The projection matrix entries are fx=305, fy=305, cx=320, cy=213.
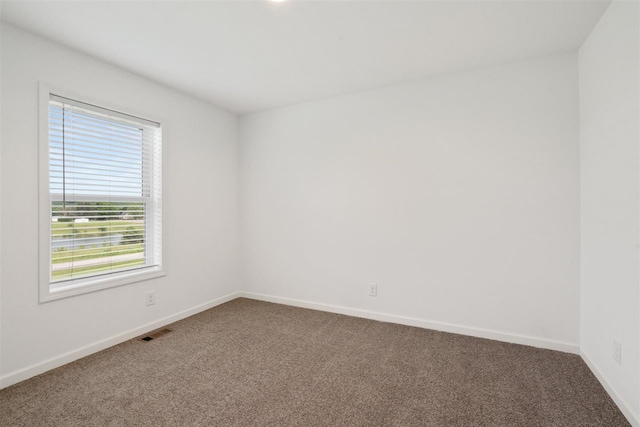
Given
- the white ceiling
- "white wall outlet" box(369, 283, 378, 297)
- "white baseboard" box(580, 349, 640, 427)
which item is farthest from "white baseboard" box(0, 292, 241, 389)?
"white baseboard" box(580, 349, 640, 427)

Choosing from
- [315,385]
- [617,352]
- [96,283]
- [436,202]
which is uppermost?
[436,202]

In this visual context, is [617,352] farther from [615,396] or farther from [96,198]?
[96,198]

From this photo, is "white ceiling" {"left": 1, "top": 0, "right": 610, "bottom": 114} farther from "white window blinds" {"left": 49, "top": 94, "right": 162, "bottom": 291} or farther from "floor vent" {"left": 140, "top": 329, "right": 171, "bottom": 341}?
"floor vent" {"left": 140, "top": 329, "right": 171, "bottom": 341}

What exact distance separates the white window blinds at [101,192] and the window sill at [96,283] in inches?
1.8

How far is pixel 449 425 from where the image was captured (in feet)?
5.48

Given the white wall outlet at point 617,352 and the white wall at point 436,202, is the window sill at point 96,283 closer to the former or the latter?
the white wall at point 436,202

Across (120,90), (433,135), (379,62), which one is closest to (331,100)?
(379,62)

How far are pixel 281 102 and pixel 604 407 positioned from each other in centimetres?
376

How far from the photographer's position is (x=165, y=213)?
3.17 meters

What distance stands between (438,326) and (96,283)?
122 inches

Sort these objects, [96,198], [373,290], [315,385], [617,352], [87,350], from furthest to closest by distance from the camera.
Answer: [373,290] < [96,198] < [87,350] < [315,385] < [617,352]

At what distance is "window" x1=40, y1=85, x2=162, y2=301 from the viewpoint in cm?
233

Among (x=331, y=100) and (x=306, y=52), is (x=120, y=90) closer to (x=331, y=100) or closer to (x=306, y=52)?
(x=306, y=52)

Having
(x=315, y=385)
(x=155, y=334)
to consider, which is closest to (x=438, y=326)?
(x=315, y=385)
